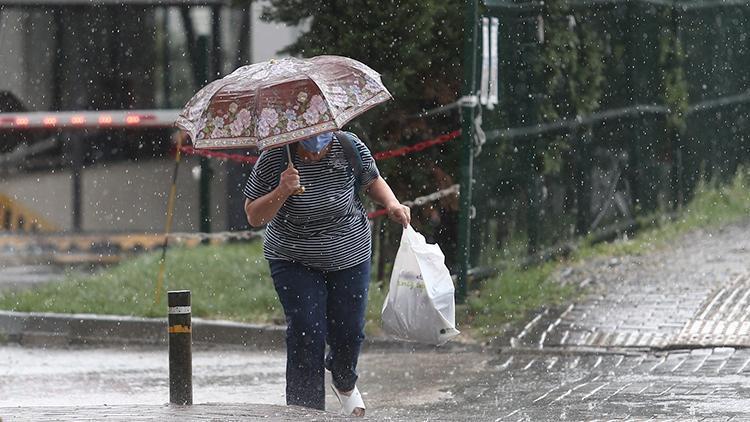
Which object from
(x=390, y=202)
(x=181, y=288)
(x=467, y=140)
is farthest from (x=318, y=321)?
(x=181, y=288)

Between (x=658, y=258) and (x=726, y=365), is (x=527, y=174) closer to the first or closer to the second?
(x=658, y=258)

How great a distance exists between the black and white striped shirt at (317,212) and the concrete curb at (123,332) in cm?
333

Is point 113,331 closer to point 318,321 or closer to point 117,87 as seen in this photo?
point 318,321

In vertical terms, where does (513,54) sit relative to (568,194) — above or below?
above

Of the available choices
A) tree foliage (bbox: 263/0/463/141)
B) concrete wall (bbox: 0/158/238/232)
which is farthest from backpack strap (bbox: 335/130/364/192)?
concrete wall (bbox: 0/158/238/232)

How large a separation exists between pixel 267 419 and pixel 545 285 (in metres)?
5.21

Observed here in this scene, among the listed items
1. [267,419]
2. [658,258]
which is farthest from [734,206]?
[267,419]

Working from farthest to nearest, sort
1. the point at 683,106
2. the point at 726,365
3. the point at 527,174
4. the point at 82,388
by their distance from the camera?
the point at 683,106, the point at 527,174, the point at 82,388, the point at 726,365

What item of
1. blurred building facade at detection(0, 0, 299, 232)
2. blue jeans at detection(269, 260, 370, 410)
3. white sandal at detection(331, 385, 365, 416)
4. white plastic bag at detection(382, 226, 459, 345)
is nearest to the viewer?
blue jeans at detection(269, 260, 370, 410)

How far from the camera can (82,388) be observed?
32.3 feet

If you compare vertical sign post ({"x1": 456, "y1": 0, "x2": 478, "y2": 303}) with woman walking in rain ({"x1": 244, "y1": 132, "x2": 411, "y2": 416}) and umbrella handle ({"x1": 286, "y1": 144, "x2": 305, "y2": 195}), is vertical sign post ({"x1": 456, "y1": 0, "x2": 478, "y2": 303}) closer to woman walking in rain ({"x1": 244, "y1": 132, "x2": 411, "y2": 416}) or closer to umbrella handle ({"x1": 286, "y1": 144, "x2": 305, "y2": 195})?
woman walking in rain ({"x1": 244, "y1": 132, "x2": 411, "y2": 416})

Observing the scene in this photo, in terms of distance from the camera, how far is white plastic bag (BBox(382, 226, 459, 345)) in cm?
A: 766

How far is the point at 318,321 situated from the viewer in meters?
7.53

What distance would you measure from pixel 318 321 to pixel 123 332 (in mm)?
4775
